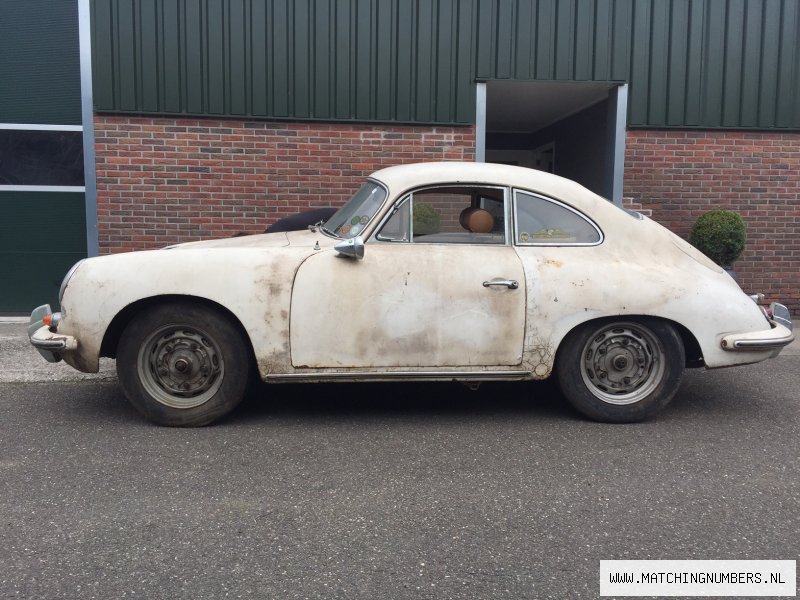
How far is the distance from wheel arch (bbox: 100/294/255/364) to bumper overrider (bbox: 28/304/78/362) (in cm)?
21

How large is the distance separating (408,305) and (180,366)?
57.8 inches

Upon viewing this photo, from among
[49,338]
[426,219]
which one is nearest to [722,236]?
[426,219]

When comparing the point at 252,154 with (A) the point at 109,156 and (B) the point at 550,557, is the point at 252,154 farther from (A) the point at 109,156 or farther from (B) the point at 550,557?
(B) the point at 550,557

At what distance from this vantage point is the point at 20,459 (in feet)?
13.7

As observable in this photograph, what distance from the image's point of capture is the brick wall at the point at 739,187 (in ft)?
30.6

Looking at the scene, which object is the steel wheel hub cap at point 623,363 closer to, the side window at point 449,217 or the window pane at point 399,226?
the side window at point 449,217

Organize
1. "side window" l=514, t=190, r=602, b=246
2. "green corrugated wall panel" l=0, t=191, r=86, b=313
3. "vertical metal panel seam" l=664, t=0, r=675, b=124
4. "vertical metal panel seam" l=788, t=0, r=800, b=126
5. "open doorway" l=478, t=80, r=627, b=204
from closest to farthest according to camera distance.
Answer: "side window" l=514, t=190, r=602, b=246, "green corrugated wall panel" l=0, t=191, r=86, b=313, "vertical metal panel seam" l=664, t=0, r=675, b=124, "vertical metal panel seam" l=788, t=0, r=800, b=126, "open doorway" l=478, t=80, r=627, b=204

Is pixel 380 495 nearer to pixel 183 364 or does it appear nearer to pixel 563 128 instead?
pixel 183 364

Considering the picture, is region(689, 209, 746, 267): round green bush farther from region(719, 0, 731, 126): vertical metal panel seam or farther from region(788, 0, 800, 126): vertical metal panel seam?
region(788, 0, 800, 126): vertical metal panel seam

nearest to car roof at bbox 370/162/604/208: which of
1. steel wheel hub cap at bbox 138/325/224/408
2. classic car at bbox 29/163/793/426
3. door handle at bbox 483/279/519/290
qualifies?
classic car at bbox 29/163/793/426

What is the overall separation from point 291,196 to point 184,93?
168cm

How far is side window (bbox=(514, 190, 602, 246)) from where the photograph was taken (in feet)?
16.3

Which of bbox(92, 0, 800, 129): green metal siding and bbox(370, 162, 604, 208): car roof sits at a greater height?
bbox(92, 0, 800, 129): green metal siding

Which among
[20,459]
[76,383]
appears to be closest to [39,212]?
[76,383]
